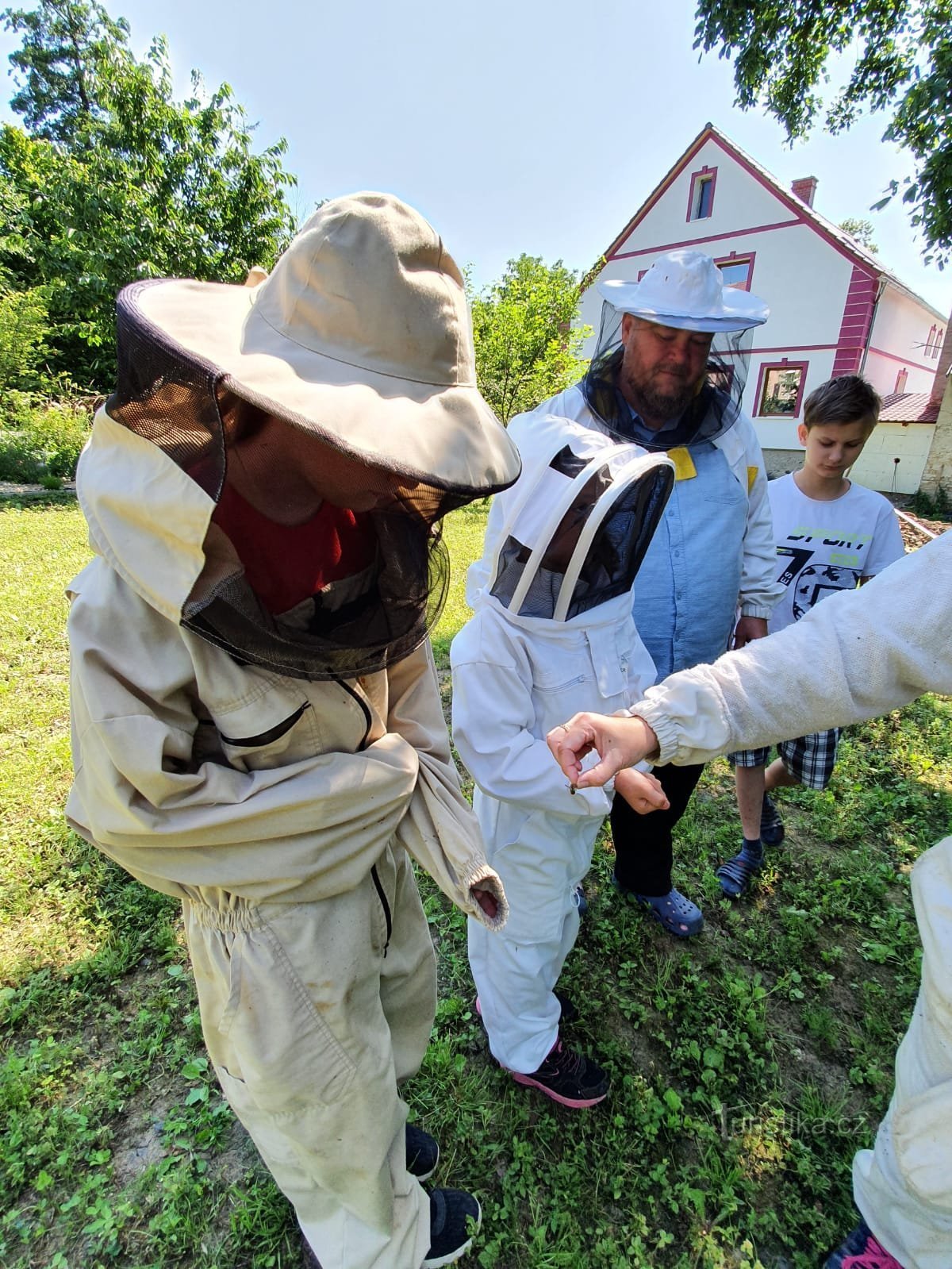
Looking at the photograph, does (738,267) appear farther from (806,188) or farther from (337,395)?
(337,395)

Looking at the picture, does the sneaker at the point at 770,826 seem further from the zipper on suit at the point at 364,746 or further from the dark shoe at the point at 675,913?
the zipper on suit at the point at 364,746

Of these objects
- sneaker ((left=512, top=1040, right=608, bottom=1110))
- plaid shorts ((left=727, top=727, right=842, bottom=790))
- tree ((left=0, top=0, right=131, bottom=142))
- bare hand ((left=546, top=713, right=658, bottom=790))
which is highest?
tree ((left=0, top=0, right=131, bottom=142))

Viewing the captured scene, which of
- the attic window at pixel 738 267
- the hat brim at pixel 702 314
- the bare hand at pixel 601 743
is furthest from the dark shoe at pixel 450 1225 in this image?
the attic window at pixel 738 267

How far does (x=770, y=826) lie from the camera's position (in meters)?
3.31

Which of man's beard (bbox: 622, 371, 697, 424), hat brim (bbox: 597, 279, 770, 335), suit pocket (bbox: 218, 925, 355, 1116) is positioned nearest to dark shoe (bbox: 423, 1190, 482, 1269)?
suit pocket (bbox: 218, 925, 355, 1116)

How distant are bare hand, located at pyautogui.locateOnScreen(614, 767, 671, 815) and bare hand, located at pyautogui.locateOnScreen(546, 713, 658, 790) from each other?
0.11 m

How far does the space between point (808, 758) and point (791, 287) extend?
20.8 meters

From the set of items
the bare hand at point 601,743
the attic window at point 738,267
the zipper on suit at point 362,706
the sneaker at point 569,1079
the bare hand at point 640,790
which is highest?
the attic window at point 738,267

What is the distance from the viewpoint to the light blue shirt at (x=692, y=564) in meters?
2.27

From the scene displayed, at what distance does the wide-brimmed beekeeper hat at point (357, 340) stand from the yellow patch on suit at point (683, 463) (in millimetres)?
1498

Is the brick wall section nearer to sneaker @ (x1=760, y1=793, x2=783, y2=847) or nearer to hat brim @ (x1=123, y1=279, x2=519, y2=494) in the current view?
sneaker @ (x1=760, y1=793, x2=783, y2=847)

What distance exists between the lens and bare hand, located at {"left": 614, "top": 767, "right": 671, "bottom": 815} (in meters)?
1.46

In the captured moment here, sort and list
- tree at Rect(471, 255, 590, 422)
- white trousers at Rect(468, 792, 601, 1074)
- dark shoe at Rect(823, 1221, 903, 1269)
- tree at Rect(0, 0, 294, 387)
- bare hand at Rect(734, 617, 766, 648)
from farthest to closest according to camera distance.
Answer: tree at Rect(471, 255, 590, 422) < tree at Rect(0, 0, 294, 387) < bare hand at Rect(734, 617, 766, 648) < white trousers at Rect(468, 792, 601, 1074) < dark shoe at Rect(823, 1221, 903, 1269)

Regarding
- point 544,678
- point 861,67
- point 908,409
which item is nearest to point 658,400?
point 544,678
